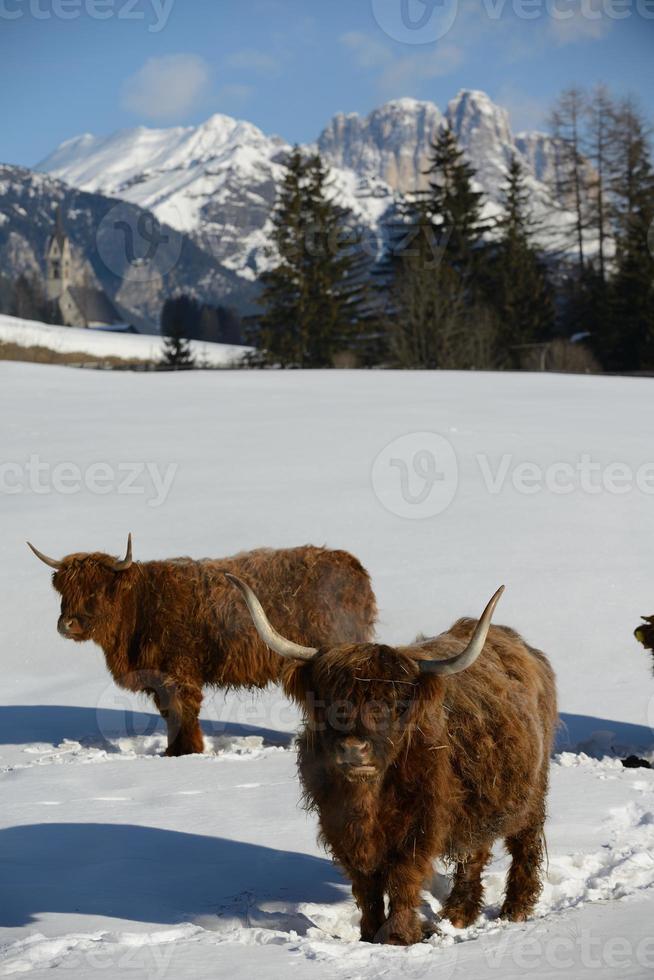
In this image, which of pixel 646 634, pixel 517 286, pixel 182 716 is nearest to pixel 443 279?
pixel 517 286

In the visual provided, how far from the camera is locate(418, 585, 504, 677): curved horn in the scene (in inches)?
141

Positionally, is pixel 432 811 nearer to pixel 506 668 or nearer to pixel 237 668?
pixel 506 668

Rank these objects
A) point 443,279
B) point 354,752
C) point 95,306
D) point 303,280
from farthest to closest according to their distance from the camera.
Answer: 1. point 95,306
2. point 303,280
3. point 443,279
4. point 354,752

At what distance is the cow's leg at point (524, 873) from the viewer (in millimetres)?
4266

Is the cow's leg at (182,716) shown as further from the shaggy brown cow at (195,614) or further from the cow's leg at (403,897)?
the cow's leg at (403,897)

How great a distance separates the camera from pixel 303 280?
4172cm

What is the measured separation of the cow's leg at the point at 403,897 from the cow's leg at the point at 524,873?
658 mm

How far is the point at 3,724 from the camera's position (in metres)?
7.94

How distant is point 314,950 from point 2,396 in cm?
1838

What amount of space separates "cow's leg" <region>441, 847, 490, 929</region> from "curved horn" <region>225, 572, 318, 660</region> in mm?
1182

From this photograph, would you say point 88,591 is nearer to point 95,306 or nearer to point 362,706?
point 362,706

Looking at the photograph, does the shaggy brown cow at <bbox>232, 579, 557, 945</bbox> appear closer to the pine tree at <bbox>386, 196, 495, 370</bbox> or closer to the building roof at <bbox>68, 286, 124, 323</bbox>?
the pine tree at <bbox>386, 196, 495, 370</bbox>

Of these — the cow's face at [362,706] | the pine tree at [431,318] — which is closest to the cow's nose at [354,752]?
the cow's face at [362,706]

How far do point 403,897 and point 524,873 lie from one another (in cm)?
79
